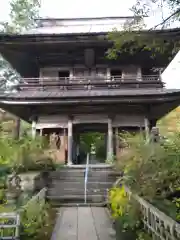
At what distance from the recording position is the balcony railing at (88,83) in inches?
489

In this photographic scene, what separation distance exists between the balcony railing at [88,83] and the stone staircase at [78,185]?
14.3 ft

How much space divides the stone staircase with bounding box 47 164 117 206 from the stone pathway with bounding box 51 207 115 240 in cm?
82

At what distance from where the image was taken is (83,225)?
5.56 m

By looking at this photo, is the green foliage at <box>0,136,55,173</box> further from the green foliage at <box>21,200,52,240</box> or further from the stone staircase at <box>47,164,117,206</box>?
the green foliage at <box>21,200,52,240</box>

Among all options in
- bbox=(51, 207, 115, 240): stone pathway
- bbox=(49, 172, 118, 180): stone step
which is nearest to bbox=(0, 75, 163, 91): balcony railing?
bbox=(49, 172, 118, 180): stone step

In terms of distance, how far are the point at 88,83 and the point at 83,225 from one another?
791cm

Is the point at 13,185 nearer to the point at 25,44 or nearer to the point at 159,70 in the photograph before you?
the point at 25,44

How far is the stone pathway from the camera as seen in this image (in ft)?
15.8

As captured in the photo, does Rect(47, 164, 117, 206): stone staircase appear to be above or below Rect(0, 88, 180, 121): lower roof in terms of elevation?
below

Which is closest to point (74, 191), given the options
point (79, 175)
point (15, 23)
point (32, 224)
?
point (79, 175)

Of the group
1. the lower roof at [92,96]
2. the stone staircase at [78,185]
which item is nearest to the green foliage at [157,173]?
the stone staircase at [78,185]

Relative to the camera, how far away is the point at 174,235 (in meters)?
2.86

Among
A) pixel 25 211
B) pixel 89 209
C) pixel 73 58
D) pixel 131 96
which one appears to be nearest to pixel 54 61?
pixel 73 58

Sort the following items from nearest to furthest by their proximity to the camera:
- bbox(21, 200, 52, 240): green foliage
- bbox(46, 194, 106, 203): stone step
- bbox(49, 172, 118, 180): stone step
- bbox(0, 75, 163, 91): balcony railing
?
bbox(21, 200, 52, 240): green foliage < bbox(46, 194, 106, 203): stone step < bbox(49, 172, 118, 180): stone step < bbox(0, 75, 163, 91): balcony railing
